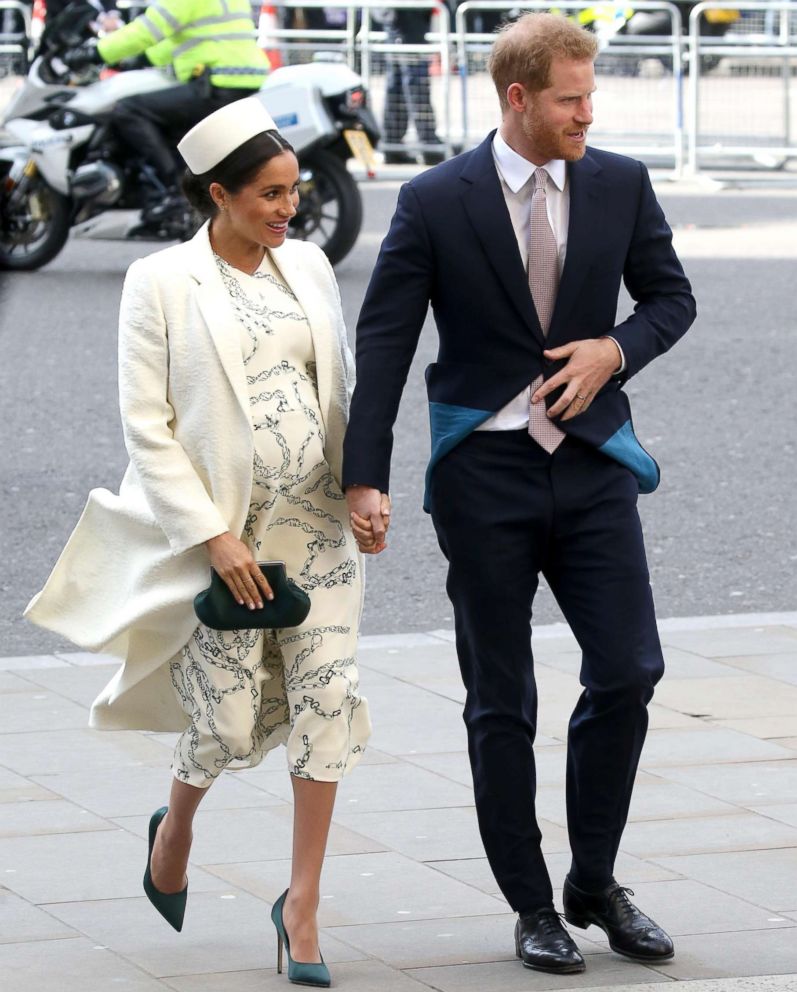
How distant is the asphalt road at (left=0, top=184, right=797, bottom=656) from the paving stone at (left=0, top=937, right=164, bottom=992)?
2.53m

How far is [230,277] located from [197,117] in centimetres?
900

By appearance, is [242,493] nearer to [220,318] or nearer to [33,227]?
[220,318]

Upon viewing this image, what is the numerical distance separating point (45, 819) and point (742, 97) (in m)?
15.0

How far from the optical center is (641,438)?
9.11 m

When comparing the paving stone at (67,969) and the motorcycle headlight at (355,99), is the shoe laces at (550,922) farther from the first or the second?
the motorcycle headlight at (355,99)

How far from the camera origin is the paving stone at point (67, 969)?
12.3ft

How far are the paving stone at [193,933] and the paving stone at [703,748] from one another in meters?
1.36

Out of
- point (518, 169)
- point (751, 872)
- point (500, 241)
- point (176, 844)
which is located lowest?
point (751, 872)

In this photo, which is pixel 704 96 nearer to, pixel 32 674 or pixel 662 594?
pixel 662 594

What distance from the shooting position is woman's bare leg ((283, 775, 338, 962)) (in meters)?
3.83

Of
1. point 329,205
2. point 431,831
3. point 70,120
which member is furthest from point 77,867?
point 70,120

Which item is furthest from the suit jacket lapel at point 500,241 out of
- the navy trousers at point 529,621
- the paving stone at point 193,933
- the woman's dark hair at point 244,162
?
the paving stone at point 193,933

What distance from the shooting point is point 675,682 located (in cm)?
595

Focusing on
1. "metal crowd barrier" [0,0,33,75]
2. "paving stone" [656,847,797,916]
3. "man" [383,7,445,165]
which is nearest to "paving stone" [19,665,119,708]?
"paving stone" [656,847,797,916]
